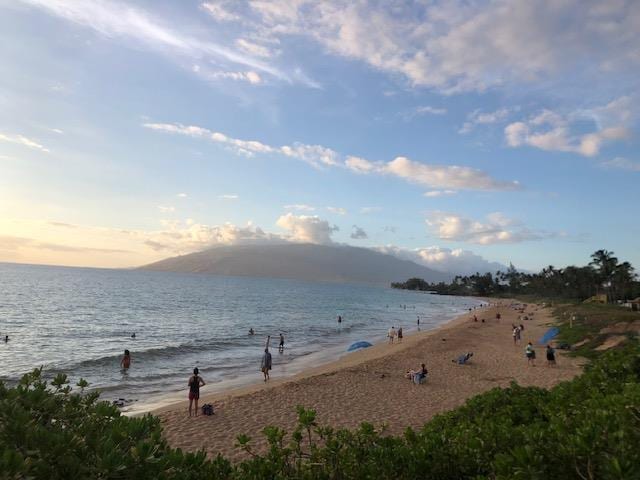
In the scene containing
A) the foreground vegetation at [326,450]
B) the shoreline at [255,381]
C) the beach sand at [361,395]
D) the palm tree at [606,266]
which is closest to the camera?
the foreground vegetation at [326,450]

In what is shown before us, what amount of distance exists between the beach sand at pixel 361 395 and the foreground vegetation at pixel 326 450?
5797 millimetres

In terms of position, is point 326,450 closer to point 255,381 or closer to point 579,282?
point 255,381

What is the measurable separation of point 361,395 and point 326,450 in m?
13.9

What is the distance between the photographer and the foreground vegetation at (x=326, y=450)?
2.88 metres

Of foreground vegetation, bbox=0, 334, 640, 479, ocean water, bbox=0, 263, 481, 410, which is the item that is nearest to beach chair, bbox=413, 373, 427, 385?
ocean water, bbox=0, 263, 481, 410

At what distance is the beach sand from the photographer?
535 inches

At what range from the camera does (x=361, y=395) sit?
698 inches

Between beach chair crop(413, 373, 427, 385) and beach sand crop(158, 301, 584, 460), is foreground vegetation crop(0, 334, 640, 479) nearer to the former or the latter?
beach sand crop(158, 301, 584, 460)

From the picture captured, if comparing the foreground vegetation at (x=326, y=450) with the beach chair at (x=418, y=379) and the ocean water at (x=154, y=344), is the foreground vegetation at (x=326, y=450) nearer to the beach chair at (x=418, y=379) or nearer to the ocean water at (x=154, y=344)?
the ocean water at (x=154, y=344)

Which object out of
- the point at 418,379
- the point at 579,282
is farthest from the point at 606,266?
the point at 418,379

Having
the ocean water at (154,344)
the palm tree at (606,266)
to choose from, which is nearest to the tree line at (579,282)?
the palm tree at (606,266)

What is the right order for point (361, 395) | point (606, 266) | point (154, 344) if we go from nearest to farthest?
point (361, 395), point (154, 344), point (606, 266)

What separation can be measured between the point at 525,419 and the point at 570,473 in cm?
321

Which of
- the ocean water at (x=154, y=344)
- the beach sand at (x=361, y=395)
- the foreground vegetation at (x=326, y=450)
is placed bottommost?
the ocean water at (x=154, y=344)
